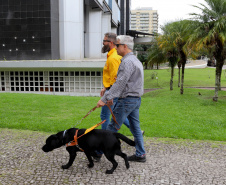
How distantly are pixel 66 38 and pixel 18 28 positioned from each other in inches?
149

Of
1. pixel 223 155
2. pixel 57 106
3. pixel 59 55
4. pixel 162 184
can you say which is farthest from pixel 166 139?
pixel 59 55

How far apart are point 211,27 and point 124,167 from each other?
994cm

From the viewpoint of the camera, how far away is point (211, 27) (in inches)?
472

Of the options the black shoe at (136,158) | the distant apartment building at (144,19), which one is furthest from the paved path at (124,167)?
the distant apartment building at (144,19)

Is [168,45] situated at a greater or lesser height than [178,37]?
lesser

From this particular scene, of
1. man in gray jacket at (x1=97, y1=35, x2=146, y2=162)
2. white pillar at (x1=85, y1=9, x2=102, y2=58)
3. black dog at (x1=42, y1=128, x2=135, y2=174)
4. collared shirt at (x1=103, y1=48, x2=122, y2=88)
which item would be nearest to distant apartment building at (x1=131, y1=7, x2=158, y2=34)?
white pillar at (x1=85, y1=9, x2=102, y2=58)

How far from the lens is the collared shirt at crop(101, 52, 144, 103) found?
3.85 metres

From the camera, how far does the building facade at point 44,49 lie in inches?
724

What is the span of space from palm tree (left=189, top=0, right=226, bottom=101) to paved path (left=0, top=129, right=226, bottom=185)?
742 cm

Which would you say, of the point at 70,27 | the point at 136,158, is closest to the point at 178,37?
the point at 70,27

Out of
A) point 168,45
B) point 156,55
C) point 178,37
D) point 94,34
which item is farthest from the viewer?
point 94,34

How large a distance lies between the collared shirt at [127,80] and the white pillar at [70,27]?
17.8 metres

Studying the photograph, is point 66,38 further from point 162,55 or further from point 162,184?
point 162,184

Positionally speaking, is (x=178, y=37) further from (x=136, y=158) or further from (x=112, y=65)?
(x=136, y=158)
